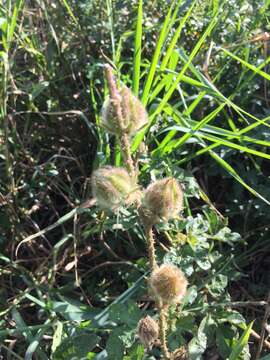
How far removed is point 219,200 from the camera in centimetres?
203

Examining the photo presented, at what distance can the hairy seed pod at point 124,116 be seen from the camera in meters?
1.19

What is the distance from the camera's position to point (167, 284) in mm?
1201

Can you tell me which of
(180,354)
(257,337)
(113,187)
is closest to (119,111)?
(113,187)

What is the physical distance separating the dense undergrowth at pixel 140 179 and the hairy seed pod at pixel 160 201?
0.32m

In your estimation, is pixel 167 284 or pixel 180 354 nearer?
pixel 167 284

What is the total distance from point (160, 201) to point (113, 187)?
109 mm

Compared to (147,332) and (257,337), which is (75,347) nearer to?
(147,332)

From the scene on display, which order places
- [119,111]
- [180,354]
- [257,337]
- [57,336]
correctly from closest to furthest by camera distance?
[119,111]
[180,354]
[57,336]
[257,337]

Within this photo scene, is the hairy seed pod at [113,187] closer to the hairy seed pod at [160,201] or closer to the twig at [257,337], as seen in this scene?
the hairy seed pod at [160,201]

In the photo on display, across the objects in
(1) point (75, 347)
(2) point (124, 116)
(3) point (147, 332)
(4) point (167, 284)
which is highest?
(2) point (124, 116)

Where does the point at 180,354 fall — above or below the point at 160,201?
→ below

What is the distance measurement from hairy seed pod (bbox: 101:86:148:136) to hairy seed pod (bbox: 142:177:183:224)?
0.48 feet

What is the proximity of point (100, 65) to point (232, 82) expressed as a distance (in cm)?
52

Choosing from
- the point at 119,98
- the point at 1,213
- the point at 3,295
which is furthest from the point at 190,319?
the point at 1,213
